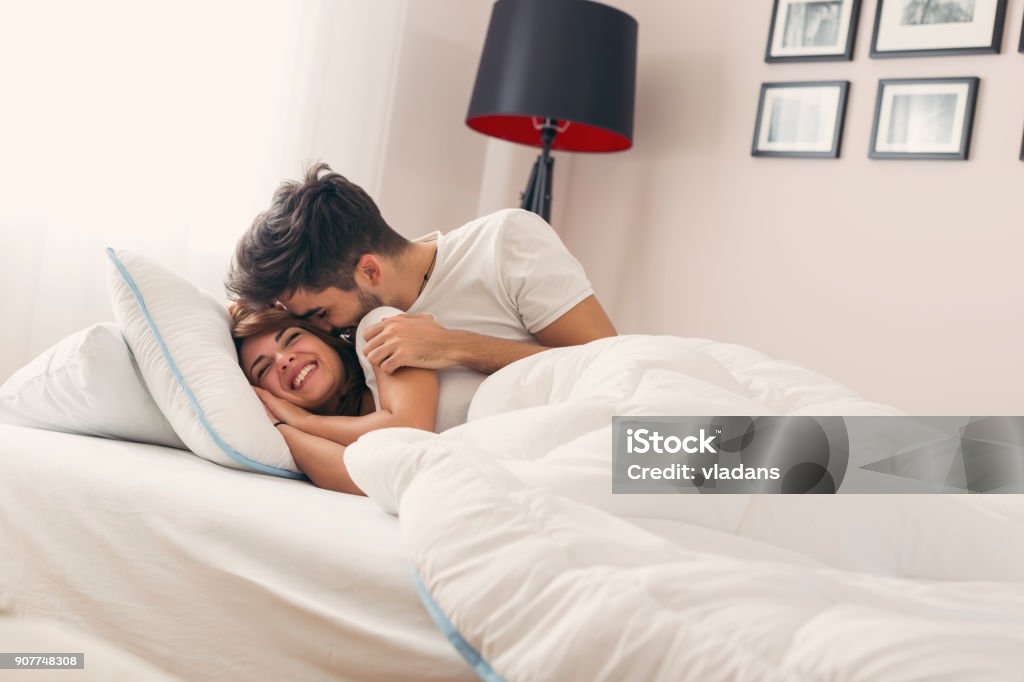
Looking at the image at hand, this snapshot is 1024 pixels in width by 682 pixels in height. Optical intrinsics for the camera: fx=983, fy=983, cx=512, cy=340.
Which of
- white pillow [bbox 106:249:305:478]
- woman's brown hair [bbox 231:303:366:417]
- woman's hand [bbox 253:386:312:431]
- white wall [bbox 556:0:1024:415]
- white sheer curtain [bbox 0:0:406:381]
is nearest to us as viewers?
white pillow [bbox 106:249:305:478]

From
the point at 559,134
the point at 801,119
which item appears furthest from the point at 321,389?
the point at 801,119

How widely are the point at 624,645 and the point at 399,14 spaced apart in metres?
2.56

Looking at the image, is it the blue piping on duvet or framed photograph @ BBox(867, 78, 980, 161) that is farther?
framed photograph @ BBox(867, 78, 980, 161)

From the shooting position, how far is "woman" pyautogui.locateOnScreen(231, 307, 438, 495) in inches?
57.1

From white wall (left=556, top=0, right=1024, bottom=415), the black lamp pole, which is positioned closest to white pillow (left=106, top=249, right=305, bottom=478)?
the black lamp pole

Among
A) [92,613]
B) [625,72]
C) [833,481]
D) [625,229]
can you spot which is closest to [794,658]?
[833,481]

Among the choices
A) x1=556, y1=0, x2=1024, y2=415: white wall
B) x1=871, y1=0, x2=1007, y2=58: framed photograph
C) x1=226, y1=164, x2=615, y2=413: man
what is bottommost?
x1=226, y1=164, x2=615, y2=413: man

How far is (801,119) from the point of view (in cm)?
297

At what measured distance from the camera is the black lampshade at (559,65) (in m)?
→ 2.82

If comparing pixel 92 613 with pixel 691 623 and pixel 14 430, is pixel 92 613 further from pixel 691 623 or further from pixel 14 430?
pixel 691 623

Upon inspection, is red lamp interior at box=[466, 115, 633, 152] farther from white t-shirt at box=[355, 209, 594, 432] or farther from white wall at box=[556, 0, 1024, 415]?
white t-shirt at box=[355, 209, 594, 432]

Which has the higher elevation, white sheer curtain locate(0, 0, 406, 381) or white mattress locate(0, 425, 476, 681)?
white sheer curtain locate(0, 0, 406, 381)

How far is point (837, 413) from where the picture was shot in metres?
1.31

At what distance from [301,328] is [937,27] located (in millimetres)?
2049
